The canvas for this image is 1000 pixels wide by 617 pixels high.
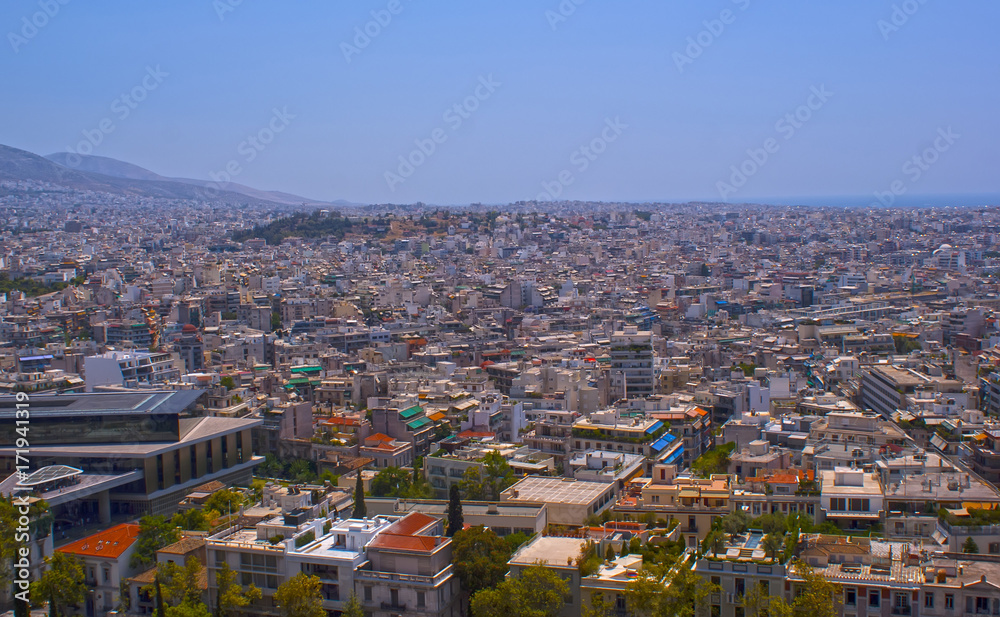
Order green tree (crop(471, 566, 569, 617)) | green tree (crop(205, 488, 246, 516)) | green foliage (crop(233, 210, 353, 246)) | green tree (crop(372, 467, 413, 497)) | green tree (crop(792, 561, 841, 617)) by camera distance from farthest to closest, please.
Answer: green foliage (crop(233, 210, 353, 246)), green tree (crop(372, 467, 413, 497)), green tree (crop(205, 488, 246, 516)), green tree (crop(471, 566, 569, 617)), green tree (crop(792, 561, 841, 617))

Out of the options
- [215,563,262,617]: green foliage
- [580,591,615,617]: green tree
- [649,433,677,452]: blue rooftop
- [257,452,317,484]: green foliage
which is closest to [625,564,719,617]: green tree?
[580,591,615,617]: green tree

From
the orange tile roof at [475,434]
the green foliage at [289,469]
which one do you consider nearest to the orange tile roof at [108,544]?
the green foliage at [289,469]

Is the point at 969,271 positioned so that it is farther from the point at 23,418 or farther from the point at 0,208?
the point at 0,208

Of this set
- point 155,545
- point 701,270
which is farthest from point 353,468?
point 701,270

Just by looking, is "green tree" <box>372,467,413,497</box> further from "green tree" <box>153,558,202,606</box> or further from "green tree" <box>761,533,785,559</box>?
"green tree" <box>761,533,785,559</box>

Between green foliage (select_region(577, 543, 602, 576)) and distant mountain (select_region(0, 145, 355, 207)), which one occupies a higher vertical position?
distant mountain (select_region(0, 145, 355, 207))

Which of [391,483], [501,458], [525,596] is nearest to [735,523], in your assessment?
[525,596]
